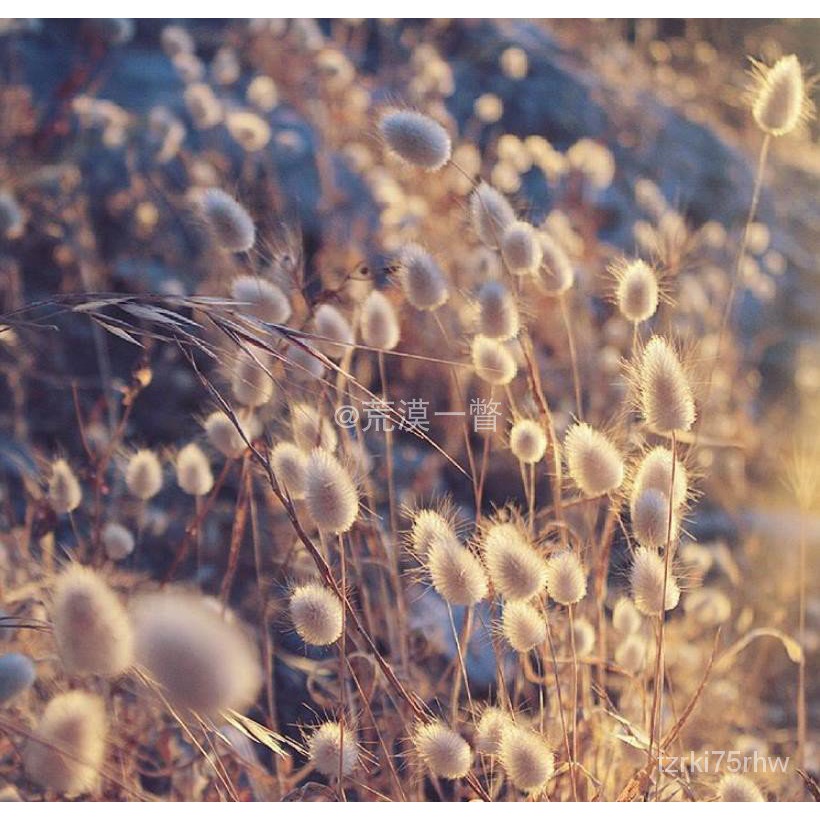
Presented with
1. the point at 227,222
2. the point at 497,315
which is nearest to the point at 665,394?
the point at 497,315

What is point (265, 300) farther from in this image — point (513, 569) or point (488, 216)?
point (513, 569)

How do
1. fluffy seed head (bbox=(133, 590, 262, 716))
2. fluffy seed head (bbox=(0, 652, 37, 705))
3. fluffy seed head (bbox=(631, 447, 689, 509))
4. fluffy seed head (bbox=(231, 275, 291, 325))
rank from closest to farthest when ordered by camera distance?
fluffy seed head (bbox=(133, 590, 262, 716)), fluffy seed head (bbox=(0, 652, 37, 705)), fluffy seed head (bbox=(631, 447, 689, 509)), fluffy seed head (bbox=(231, 275, 291, 325))

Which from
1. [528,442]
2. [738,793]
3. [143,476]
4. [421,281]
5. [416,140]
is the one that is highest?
[416,140]

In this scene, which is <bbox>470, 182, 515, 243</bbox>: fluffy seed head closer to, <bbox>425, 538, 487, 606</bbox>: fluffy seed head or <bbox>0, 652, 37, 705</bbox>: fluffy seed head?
<bbox>425, 538, 487, 606</bbox>: fluffy seed head

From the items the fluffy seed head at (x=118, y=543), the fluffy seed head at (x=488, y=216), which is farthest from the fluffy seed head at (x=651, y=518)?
the fluffy seed head at (x=118, y=543)

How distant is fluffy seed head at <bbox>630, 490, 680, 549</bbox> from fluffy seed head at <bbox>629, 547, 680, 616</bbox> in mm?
20

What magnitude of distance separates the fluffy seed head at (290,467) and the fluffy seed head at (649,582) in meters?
0.26

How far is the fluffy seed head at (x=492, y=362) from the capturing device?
2.53ft

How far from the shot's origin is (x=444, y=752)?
63 cm

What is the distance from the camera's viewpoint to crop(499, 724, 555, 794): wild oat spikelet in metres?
0.63

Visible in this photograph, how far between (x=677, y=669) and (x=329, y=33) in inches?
43.2

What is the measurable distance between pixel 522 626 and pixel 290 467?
210 millimetres

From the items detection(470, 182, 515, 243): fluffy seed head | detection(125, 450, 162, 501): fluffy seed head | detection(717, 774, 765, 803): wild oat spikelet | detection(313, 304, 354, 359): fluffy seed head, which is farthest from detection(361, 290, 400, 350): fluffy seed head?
detection(717, 774, 765, 803): wild oat spikelet

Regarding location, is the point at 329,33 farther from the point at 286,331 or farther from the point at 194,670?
the point at 194,670
